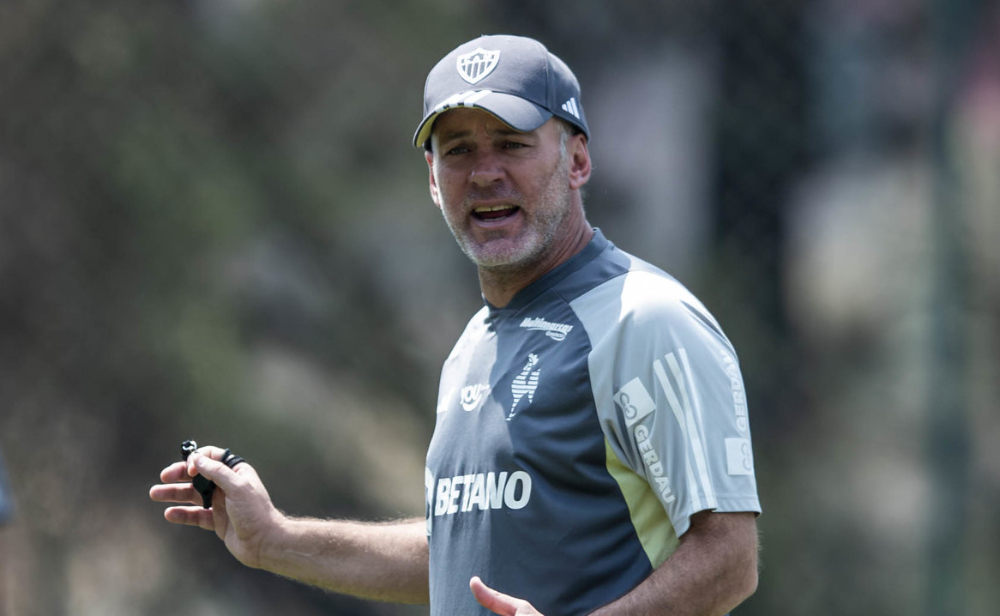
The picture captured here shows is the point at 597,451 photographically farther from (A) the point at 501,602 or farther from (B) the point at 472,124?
(B) the point at 472,124

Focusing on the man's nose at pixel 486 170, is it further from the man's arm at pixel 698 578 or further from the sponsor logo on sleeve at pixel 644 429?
the man's arm at pixel 698 578

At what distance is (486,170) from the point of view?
2.29 metres

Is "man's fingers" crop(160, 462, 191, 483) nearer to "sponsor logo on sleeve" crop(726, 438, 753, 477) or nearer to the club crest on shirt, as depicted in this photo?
the club crest on shirt

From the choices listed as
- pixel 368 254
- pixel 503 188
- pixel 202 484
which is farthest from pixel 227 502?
pixel 368 254

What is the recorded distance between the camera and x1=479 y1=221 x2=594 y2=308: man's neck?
2305 mm

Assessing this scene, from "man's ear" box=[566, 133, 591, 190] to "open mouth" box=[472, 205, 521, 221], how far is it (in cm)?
14

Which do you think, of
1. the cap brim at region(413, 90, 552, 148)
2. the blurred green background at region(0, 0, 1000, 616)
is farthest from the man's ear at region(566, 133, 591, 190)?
the blurred green background at region(0, 0, 1000, 616)

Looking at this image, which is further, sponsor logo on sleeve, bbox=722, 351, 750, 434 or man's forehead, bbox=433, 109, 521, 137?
man's forehead, bbox=433, 109, 521, 137

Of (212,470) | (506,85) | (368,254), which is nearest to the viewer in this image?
(506,85)

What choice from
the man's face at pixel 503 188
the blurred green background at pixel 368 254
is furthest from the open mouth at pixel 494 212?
the blurred green background at pixel 368 254

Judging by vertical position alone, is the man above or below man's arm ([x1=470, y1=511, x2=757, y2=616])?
above

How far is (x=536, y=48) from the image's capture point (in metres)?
2.36

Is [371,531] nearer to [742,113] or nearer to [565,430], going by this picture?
[565,430]

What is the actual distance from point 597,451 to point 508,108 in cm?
63
